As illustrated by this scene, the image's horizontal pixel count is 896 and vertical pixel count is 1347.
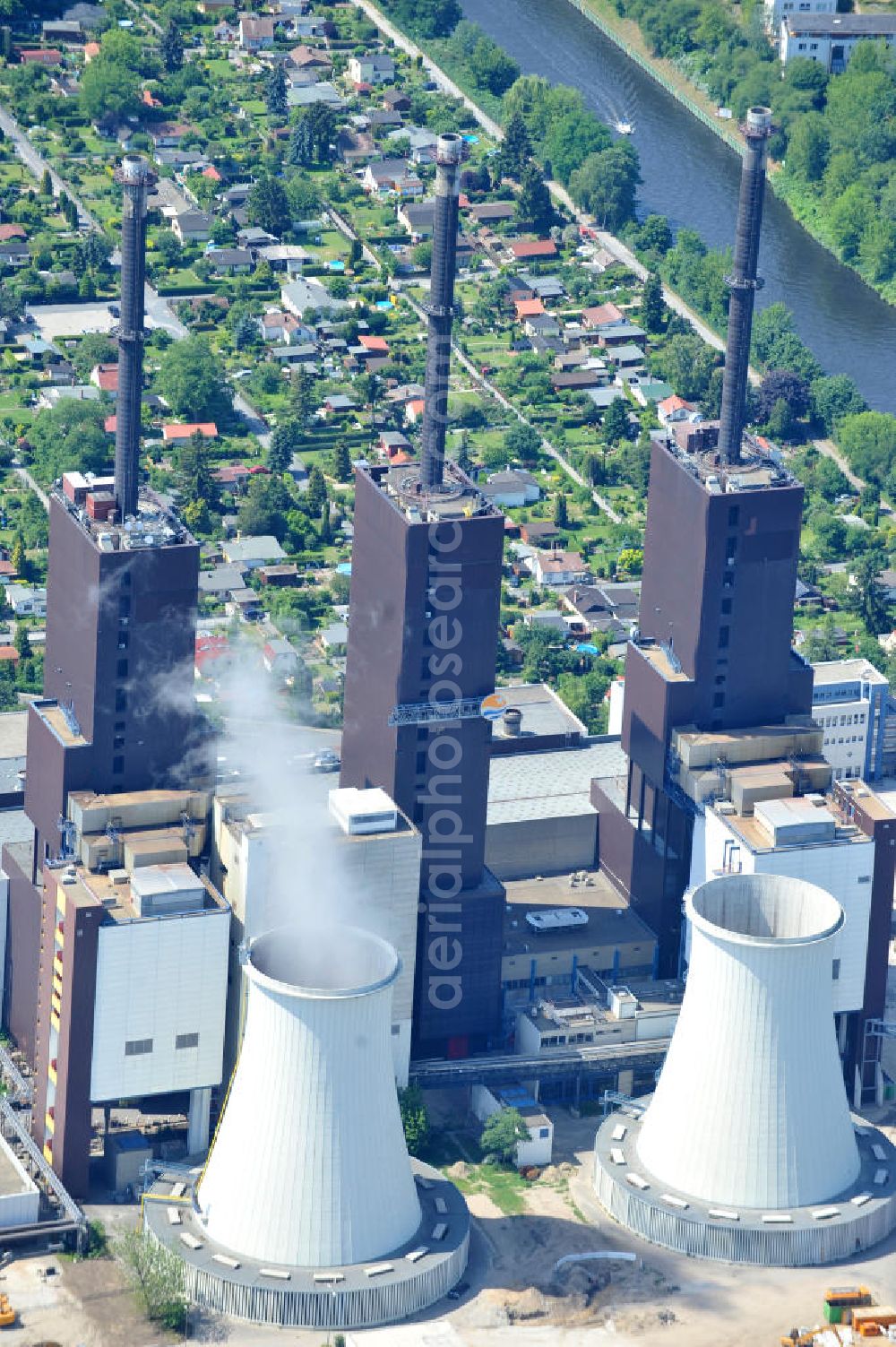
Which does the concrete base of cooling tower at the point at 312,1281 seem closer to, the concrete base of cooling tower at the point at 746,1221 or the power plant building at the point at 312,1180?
the power plant building at the point at 312,1180

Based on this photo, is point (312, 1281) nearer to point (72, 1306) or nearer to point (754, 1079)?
point (72, 1306)

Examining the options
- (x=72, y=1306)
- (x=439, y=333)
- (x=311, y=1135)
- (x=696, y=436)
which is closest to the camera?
(x=311, y=1135)

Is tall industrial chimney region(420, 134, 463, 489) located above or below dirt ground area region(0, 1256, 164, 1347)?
above

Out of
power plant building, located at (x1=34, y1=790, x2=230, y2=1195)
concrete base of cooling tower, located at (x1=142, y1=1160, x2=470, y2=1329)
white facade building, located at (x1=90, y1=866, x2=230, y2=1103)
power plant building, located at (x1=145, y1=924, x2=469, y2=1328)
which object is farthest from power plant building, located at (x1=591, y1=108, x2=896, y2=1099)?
concrete base of cooling tower, located at (x1=142, y1=1160, x2=470, y2=1329)

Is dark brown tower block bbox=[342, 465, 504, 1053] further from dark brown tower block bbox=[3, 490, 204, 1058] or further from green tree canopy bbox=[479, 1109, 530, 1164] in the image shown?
dark brown tower block bbox=[3, 490, 204, 1058]

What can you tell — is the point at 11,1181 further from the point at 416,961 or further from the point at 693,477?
the point at 693,477

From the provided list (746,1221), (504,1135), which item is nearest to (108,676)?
(504,1135)
